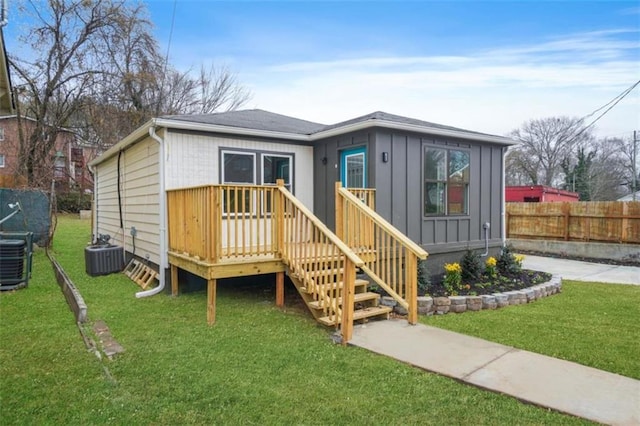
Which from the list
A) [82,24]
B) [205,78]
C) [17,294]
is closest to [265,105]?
[205,78]

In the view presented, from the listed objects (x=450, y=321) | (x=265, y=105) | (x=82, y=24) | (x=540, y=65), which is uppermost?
(x=82, y=24)

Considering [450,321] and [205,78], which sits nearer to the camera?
[450,321]

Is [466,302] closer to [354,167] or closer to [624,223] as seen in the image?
[354,167]

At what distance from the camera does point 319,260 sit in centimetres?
529

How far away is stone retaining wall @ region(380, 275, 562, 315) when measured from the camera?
552 cm

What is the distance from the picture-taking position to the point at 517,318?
5.28m

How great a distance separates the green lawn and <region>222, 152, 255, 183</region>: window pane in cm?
259

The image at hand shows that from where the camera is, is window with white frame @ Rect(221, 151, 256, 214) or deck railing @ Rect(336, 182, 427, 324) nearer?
deck railing @ Rect(336, 182, 427, 324)

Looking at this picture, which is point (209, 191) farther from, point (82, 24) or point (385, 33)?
point (82, 24)

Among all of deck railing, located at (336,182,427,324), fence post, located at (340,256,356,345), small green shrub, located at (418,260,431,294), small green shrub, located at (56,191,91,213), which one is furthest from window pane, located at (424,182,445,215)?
small green shrub, located at (56,191,91,213)

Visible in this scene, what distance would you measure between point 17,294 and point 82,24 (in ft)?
57.5

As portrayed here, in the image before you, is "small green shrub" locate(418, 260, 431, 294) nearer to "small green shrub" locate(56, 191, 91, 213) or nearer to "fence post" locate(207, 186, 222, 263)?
"fence post" locate(207, 186, 222, 263)

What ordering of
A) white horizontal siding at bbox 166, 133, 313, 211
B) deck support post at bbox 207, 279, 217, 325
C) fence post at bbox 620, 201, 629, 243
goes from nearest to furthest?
deck support post at bbox 207, 279, 217, 325
white horizontal siding at bbox 166, 133, 313, 211
fence post at bbox 620, 201, 629, 243

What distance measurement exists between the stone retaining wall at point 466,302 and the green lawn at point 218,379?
60.2 inches
